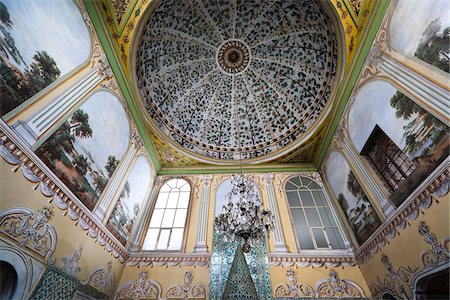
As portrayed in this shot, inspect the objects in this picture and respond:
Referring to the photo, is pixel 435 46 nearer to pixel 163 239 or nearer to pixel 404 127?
pixel 404 127

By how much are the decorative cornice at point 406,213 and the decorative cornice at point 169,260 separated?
4834 mm

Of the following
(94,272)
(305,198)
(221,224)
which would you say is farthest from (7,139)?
(305,198)

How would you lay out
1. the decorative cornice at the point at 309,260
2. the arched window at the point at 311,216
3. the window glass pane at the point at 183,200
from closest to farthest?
the decorative cornice at the point at 309,260, the arched window at the point at 311,216, the window glass pane at the point at 183,200

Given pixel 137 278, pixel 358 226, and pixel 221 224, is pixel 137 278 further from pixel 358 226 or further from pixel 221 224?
pixel 358 226

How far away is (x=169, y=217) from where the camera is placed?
8172 mm

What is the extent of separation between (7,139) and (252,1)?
8.38 metres

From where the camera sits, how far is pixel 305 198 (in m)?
8.52

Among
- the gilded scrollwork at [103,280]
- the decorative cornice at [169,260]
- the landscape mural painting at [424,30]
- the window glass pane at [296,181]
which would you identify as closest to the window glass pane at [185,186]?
the decorative cornice at [169,260]

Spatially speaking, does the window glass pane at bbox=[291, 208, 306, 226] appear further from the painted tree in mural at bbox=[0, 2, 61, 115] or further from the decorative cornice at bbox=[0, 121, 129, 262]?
the painted tree in mural at bbox=[0, 2, 61, 115]

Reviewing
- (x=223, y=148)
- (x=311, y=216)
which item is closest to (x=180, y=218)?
(x=223, y=148)

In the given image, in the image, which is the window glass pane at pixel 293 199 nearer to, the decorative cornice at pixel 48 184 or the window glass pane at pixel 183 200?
the window glass pane at pixel 183 200

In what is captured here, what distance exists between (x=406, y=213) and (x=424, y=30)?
154 inches

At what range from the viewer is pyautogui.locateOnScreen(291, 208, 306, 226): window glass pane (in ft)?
25.3

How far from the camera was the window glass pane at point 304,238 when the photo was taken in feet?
23.2
